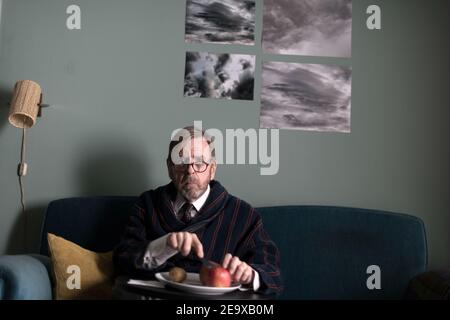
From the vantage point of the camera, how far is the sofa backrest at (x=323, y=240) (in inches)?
81.7

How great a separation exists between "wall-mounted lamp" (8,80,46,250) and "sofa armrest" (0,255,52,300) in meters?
0.61

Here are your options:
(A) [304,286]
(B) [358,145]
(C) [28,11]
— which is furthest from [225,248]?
(C) [28,11]

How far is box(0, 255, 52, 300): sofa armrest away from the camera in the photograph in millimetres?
1630

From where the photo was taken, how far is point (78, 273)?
72.2 inches

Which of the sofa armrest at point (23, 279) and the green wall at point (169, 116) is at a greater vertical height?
the green wall at point (169, 116)

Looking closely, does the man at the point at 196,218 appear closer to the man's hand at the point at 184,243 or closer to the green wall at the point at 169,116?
the man's hand at the point at 184,243

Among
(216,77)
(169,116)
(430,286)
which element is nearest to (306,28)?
(216,77)

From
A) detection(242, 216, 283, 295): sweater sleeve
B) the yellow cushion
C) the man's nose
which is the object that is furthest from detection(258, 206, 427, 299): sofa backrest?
the yellow cushion

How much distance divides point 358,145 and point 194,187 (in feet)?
3.07

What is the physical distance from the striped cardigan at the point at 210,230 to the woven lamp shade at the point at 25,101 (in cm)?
66

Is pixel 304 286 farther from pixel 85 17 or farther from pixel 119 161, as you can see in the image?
pixel 85 17

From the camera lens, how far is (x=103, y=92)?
2357 millimetres

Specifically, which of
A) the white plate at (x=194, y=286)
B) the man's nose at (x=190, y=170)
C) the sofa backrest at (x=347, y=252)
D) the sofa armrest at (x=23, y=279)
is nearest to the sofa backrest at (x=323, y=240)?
the sofa backrest at (x=347, y=252)

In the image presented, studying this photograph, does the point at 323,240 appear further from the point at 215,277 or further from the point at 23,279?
the point at 23,279
